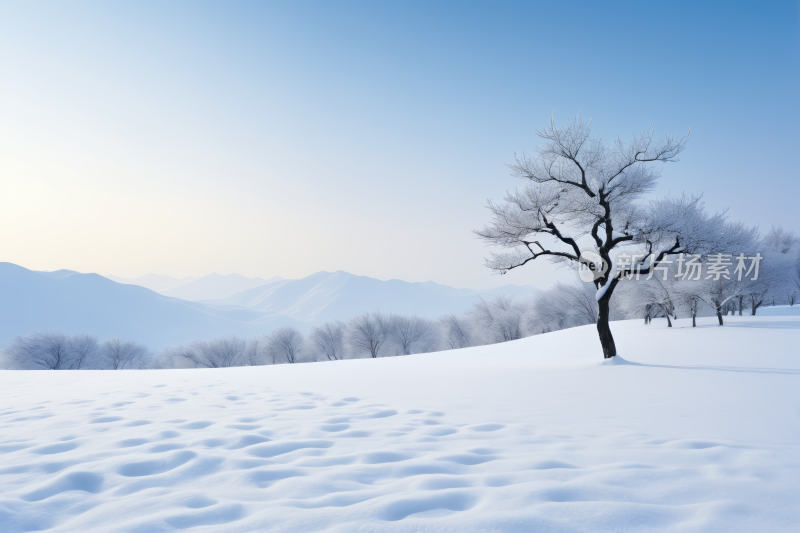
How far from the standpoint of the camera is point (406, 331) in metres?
53.2

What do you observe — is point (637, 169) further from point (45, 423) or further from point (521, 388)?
point (45, 423)

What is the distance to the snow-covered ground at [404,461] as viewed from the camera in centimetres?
192

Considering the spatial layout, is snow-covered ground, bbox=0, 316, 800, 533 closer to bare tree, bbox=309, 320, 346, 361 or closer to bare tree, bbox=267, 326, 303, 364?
bare tree, bbox=267, 326, 303, 364

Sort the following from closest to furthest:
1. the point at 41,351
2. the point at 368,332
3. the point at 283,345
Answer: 1. the point at 41,351
2. the point at 368,332
3. the point at 283,345

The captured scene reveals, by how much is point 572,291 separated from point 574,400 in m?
51.8

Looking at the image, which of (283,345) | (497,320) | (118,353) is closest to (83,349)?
(118,353)

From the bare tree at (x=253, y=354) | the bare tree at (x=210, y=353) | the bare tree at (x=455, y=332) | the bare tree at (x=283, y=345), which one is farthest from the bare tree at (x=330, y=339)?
the bare tree at (x=455, y=332)

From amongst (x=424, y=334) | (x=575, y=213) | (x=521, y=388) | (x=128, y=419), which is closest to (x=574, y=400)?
(x=521, y=388)

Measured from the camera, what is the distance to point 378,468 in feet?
8.68

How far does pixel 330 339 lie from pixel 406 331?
11.8 m

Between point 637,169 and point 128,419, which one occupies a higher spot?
point 637,169

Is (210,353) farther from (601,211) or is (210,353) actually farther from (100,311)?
(100,311)

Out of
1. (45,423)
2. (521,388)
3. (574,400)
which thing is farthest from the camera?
(521,388)

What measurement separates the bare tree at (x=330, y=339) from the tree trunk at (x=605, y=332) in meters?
46.5
